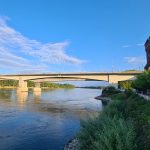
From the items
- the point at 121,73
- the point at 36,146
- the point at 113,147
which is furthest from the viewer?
the point at 121,73

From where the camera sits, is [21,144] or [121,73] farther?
[121,73]

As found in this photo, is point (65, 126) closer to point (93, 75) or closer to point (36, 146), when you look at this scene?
point (36, 146)

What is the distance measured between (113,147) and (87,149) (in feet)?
11.9

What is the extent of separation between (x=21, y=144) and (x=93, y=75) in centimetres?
8310

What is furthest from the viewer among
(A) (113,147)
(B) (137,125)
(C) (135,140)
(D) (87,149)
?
(B) (137,125)

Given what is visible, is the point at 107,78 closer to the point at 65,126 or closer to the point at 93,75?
the point at 93,75

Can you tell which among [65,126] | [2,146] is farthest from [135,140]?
[65,126]

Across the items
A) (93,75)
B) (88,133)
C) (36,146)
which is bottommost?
(36,146)

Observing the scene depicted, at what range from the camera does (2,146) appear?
23953 mm

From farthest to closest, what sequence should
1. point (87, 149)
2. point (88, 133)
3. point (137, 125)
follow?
1. point (137, 125)
2. point (88, 133)
3. point (87, 149)

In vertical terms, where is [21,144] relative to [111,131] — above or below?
below

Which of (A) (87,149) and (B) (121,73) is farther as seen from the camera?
(B) (121,73)

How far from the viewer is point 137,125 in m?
22.7

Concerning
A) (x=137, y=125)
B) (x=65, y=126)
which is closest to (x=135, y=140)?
(x=137, y=125)
